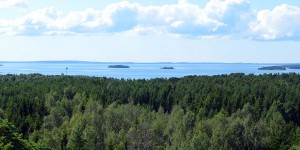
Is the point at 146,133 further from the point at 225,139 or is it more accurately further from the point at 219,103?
the point at 219,103

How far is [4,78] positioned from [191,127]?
336 ft

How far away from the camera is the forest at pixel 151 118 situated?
57.2 meters

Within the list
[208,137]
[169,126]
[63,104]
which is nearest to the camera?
[208,137]

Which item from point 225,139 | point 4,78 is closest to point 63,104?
point 225,139

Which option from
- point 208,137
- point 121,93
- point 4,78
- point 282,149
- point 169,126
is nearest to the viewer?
point 282,149

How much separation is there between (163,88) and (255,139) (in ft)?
152

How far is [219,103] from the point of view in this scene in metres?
99.2

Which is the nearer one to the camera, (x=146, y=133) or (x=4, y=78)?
(x=146, y=133)

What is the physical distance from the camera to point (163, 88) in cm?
11019

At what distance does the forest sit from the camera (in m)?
57.2

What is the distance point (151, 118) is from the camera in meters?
75.6

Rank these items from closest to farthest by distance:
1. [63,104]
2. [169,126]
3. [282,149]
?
[282,149], [169,126], [63,104]

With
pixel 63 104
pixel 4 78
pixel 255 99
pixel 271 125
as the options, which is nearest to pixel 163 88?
pixel 255 99

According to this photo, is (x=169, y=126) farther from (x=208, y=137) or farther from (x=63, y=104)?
(x=63, y=104)
